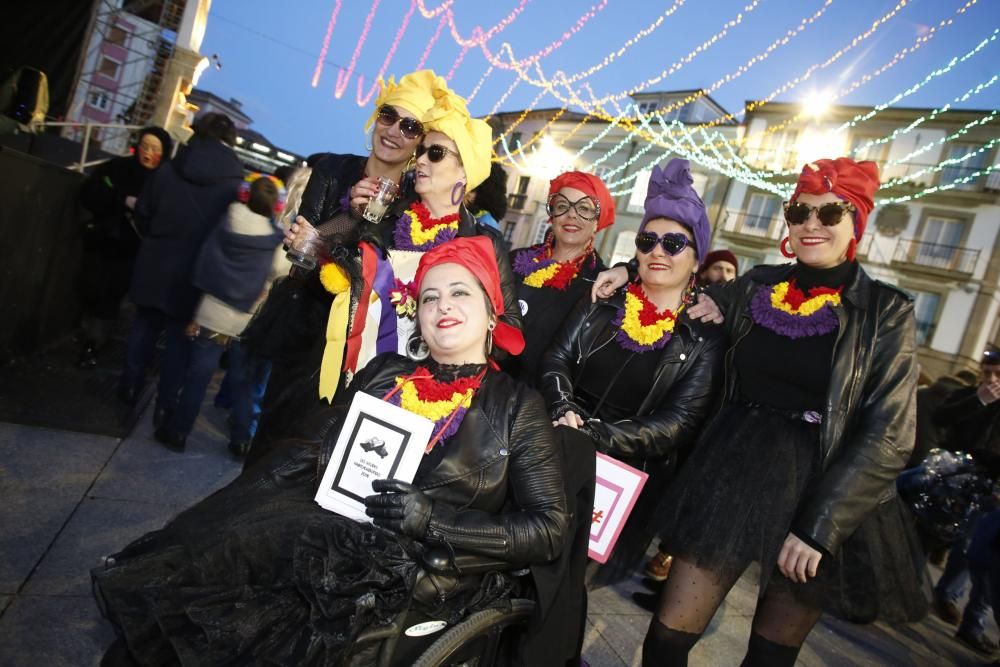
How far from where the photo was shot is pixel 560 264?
11.1 ft

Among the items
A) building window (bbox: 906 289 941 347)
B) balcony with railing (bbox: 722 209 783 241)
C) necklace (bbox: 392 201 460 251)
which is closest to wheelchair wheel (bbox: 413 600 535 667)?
necklace (bbox: 392 201 460 251)

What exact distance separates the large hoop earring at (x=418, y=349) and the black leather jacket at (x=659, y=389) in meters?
0.57

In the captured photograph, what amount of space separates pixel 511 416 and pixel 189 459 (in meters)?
3.10

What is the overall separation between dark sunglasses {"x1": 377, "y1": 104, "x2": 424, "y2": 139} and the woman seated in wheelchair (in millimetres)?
839

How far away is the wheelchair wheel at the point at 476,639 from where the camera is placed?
1.50 m

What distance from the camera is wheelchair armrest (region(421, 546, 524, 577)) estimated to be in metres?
1.58

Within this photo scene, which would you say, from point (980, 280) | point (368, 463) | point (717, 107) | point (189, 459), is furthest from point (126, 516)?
point (717, 107)

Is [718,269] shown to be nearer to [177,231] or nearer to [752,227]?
[177,231]

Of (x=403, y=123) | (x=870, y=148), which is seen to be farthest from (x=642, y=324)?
(x=870, y=148)

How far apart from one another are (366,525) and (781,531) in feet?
4.66

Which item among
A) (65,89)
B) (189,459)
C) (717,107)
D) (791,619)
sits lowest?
(189,459)

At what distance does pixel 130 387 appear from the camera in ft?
15.1

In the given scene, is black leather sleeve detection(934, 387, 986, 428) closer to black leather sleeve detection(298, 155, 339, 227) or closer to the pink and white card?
the pink and white card

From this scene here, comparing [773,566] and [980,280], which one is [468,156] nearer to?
[773,566]
